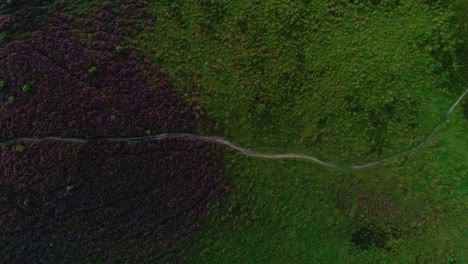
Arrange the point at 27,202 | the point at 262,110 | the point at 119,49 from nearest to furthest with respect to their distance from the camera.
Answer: the point at 27,202, the point at 262,110, the point at 119,49

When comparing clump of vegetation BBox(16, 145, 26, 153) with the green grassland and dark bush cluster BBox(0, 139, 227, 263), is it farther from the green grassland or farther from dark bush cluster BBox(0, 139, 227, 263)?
the green grassland

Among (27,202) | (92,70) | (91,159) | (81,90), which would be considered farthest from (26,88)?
(27,202)

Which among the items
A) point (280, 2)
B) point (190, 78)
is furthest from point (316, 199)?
point (280, 2)

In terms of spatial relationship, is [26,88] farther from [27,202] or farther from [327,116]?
[327,116]

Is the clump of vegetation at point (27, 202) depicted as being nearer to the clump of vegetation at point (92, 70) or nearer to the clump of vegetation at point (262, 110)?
the clump of vegetation at point (92, 70)

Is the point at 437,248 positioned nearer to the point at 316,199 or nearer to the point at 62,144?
the point at 316,199

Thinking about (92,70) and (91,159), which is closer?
(91,159)

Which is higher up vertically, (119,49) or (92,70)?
(119,49)
